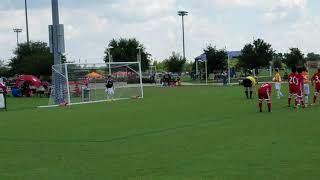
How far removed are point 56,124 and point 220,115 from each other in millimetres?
5844

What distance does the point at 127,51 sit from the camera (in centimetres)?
10138

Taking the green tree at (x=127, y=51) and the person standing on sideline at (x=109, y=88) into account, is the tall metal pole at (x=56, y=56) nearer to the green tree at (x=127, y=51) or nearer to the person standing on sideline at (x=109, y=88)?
the person standing on sideline at (x=109, y=88)

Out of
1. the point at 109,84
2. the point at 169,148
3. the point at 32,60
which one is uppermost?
the point at 32,60

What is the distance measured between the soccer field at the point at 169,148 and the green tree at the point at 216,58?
55.1 meters

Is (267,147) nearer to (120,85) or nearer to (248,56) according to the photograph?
(120,85)

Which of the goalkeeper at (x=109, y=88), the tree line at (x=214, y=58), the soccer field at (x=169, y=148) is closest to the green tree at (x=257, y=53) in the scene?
the tree line at (x=214, y=58)

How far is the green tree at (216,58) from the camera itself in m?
75.2

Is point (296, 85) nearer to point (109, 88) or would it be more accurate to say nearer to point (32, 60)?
point (109, 88)

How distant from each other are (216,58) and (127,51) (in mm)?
28899

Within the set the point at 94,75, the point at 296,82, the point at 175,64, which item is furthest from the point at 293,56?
the point at 296,82

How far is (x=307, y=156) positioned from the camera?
10.8 m

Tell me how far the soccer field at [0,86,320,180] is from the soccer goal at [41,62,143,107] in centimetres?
1562

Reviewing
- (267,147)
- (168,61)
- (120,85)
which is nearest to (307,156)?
(267,147)

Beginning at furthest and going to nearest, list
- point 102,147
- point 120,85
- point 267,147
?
point 120,85
point 102,147
point 267,147
